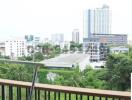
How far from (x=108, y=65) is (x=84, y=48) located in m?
0.50

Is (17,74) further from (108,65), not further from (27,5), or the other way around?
(27,5)

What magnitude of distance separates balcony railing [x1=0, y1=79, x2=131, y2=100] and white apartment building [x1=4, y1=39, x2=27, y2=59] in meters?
0.88

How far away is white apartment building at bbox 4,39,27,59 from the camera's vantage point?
3564mm

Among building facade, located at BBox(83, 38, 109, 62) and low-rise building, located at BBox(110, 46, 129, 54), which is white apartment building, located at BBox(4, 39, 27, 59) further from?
low-rise building, located at BBox(110, 46, 129, 54)

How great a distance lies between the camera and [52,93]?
2.51 meters

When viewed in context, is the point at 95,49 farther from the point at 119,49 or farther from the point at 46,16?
the point at 46,16

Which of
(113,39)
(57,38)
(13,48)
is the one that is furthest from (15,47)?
(113,39)

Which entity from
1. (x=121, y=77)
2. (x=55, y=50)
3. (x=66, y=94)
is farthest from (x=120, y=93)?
(x=55, y=50)

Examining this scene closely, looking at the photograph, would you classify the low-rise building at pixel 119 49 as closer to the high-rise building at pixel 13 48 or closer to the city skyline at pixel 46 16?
the city skyline at pixel 46 16

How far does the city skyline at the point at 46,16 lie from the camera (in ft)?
12.2

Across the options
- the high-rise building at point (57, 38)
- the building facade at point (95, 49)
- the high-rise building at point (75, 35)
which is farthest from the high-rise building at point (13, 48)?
the building facade at point (95, 49)

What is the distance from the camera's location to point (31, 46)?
3.69 m

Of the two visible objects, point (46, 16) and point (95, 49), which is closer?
point (95, 49)

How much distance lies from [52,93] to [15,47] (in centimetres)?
136
